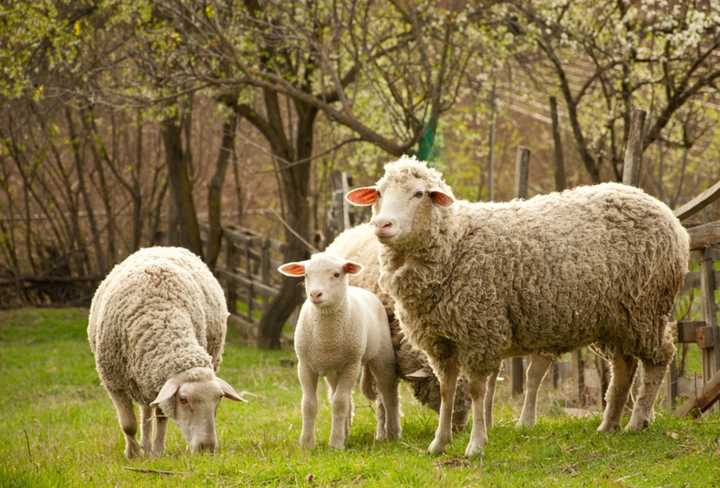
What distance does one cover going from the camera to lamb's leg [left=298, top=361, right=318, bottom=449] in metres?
6.67

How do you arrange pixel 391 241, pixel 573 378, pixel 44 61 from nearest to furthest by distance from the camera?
1. pixel 391 241
2. pixel 573 378
3. pixel 44 61

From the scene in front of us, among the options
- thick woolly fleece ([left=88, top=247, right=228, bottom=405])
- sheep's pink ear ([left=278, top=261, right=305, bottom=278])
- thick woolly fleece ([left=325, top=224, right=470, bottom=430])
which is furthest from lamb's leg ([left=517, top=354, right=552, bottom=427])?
thick woolly fleece ([left=88, top=247, right=228, bottom=405])

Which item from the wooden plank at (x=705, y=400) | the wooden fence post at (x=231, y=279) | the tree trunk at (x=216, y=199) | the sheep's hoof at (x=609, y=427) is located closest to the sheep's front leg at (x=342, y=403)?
the sheep's hoof at (x=609, y=427)

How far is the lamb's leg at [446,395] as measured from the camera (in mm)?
6410

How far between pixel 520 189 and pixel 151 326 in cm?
380

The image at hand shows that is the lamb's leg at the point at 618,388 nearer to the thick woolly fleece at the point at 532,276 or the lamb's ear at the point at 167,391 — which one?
the thick woolly fleece at the point at 532,276

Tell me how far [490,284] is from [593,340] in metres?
0.84

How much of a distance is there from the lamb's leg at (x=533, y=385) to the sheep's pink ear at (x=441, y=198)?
5.09ft

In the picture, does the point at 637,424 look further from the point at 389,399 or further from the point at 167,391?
the point at 167,391

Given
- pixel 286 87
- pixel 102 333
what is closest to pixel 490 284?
pixel 102 333

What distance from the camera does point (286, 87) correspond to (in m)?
10.9

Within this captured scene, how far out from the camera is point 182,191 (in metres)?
16.7

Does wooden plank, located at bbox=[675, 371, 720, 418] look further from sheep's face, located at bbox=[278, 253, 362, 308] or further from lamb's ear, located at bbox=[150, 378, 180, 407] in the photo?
lamb's ear, located at bbox=[150, 378, 180, 407]

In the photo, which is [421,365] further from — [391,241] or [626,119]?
[626,119]
